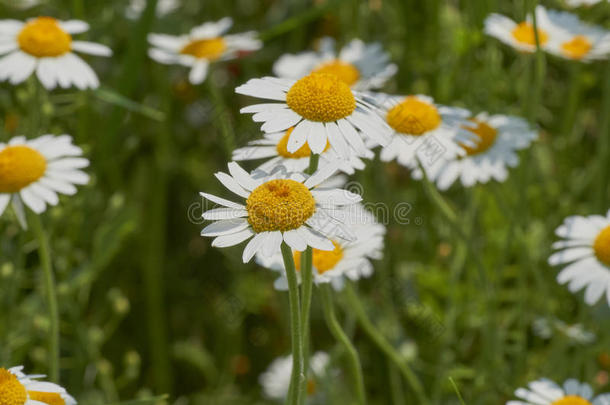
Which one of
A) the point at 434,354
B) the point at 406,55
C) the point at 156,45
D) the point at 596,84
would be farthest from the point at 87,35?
the point at 596,84

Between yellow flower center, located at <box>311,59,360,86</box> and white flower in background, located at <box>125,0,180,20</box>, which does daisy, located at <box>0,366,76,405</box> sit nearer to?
yellow flower center, located at <box>311,59,360,86</box>

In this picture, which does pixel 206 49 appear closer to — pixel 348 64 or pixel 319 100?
pixel 348 64

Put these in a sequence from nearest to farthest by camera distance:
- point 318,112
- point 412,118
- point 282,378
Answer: point 318,112 < point 412,118 < point 282,378

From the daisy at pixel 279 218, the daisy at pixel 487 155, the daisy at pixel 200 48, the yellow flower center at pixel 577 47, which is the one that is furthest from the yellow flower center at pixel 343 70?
the daisy at pixel 279 218

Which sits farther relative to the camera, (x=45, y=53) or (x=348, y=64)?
(x=348, y=64)

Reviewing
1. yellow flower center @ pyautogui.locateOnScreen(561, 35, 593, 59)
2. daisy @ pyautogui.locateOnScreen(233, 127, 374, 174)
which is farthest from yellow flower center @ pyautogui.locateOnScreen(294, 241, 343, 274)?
yellow flower center @ pyautogui.locateOnScreen(561, 35, 593, 59)

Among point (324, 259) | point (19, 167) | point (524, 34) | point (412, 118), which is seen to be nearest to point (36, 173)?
point (19, 167)
